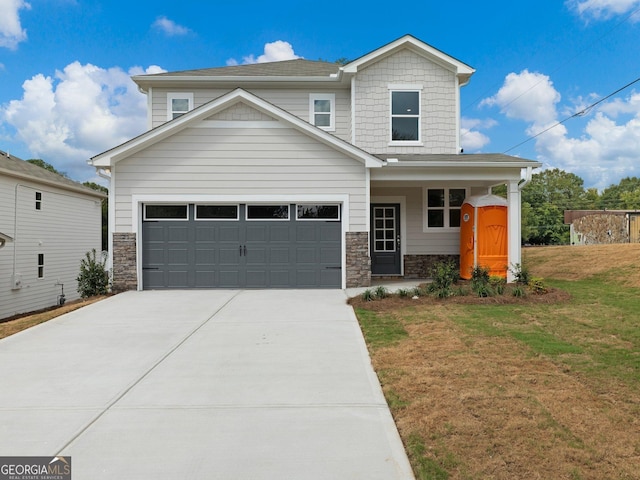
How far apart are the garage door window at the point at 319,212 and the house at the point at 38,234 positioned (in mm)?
9823

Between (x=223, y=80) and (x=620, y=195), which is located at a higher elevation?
(x=620, y=195)

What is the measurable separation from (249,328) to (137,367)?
2.41m

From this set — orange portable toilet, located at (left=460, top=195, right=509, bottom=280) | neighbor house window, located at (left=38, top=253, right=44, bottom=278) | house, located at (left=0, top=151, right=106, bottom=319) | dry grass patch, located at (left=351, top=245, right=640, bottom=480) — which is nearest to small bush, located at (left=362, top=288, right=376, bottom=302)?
dry grass patch, located at (left=351, top=245, right=640, bottom=480)

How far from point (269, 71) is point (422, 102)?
Result: 5.11 m

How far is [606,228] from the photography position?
120ft

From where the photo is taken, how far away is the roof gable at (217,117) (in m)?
11.9

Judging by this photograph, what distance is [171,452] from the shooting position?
3.54 metres

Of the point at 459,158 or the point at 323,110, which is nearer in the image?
the point at 459,158

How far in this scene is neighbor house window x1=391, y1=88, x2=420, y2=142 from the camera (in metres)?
15.0

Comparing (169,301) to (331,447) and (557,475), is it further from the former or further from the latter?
(557,475)

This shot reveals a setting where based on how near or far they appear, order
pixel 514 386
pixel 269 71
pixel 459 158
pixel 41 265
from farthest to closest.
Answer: pixel 41 265, pixel 269 71, pixel 459 158, pixel 514 386

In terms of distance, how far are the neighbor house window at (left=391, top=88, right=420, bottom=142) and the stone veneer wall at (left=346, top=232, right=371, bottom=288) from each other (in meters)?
3.98

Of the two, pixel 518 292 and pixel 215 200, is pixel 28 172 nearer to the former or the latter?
pixel 215 200

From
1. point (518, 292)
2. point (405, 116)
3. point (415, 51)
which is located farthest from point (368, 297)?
point (415, 51)
